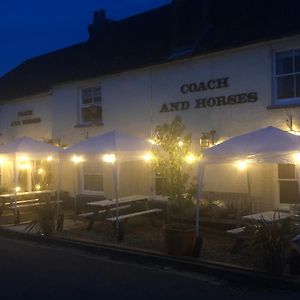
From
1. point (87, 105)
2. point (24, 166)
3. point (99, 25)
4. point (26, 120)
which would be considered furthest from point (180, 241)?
point (99, 25)

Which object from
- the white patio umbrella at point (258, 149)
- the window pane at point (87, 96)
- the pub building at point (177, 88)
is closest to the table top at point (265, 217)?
the white patio umbrella at point (258, 149)

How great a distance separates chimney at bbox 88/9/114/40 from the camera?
2159 cm

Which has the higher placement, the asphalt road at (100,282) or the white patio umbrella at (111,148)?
the white patio umbrella at (111,148)

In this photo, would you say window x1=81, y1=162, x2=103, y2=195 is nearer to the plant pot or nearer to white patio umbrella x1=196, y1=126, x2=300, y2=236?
the plant pot

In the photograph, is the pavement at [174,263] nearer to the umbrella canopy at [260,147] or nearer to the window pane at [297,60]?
the umbrella canopy at [260,147]

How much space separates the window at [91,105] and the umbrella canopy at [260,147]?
26.2 ft

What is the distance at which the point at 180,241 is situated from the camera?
32.9 ft

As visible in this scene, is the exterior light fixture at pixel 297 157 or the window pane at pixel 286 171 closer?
the exterior light fixture at pixel 297 157

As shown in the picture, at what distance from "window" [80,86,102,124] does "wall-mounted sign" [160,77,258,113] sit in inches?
125

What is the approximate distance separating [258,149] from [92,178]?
9162mm

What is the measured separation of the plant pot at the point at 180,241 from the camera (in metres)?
10.0

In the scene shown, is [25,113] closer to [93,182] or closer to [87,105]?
[87,105]

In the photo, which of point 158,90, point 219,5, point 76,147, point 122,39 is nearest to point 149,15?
point 122,39

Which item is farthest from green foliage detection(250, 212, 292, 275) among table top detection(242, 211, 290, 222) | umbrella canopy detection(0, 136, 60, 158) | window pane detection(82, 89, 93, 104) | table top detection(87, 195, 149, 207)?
window pane detection(82, 89, 93, 104)
